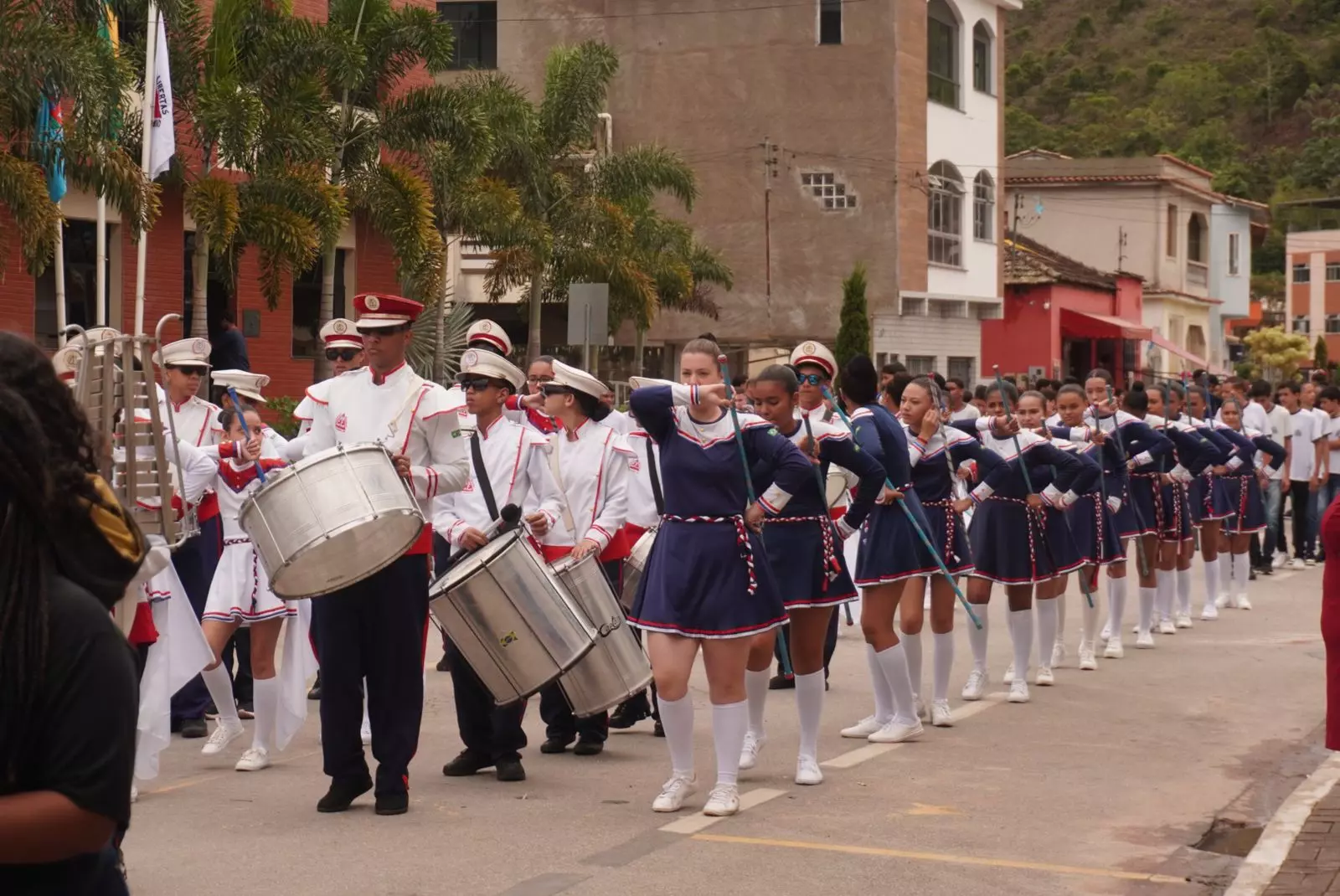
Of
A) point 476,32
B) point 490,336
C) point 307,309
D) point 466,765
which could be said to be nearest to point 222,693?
point 466,765

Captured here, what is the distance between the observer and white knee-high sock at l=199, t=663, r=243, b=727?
943cm

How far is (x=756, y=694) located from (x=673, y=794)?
1.16m

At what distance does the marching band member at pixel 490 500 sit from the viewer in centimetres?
884

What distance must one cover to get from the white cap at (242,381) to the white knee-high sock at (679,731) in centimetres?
275

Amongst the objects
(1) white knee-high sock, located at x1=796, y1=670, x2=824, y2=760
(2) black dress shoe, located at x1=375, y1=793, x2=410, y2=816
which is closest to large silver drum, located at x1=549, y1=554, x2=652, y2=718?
(1) white knee-high sock, located at x1=796, y1=670, x2=824, y2=760

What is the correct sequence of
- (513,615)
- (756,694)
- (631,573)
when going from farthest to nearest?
(631,573) < (756,694) < (513,615)

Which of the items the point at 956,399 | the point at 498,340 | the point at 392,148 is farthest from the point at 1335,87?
the point at 498,340

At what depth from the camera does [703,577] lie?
8055 mm

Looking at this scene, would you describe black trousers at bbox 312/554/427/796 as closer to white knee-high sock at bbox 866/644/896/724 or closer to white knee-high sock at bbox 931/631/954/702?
white knee-high sock at bbox 866/644/896/724

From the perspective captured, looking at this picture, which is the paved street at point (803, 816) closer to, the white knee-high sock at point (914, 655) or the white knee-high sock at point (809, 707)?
the white knee-high sock at point (809, 707)

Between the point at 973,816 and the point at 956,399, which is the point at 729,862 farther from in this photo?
the point at 956,399

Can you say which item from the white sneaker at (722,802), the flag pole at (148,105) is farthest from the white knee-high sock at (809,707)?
the flag pole at (148,105)

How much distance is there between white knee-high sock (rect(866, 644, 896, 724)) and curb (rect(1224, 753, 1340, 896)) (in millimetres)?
2200

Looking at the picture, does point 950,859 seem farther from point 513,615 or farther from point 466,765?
point 466,765
